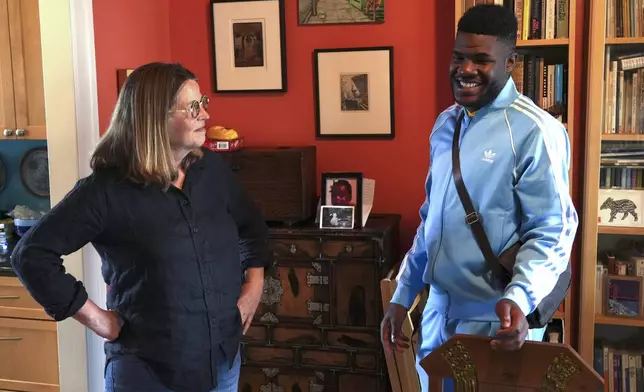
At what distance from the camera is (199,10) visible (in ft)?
11.0

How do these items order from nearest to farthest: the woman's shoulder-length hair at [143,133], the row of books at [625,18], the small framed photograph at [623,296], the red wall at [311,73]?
the woman's shoulder-length hair at [143,133] → the row of books at [625,18] → the small framed photograph at [623,296] → the red wall at [311,73]

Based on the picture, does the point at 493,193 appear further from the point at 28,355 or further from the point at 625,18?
the point at 28,355

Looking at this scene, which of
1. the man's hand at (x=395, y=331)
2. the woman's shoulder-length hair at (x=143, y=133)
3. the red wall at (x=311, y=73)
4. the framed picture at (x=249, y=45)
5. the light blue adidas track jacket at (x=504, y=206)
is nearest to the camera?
the light blue adidas track jacket at (x=504, y=206)

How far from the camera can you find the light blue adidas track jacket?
A: 146 cm

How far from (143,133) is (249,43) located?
1681mm

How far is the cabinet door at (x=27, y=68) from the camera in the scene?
312 centimetres

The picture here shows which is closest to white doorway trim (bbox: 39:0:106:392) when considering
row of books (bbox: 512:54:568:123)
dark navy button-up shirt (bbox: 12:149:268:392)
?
dark navy button-up shirt (bbox: 12:149:268:392)

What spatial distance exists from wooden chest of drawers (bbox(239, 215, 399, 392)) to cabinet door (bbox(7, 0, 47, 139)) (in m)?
1.26

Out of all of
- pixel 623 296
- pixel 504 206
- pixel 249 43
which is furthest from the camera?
pixel 249 43

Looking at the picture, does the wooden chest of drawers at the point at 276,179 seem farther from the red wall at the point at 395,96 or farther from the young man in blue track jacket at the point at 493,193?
the young man in blue track jacket at the point at 493,193

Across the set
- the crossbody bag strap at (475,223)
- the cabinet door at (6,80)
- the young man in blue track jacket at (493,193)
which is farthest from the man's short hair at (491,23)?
the cabinet door at (6,80)

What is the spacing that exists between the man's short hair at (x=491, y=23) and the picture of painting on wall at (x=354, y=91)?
1.54 m

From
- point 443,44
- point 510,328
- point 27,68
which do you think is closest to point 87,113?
point 27,68

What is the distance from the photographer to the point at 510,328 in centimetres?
133
